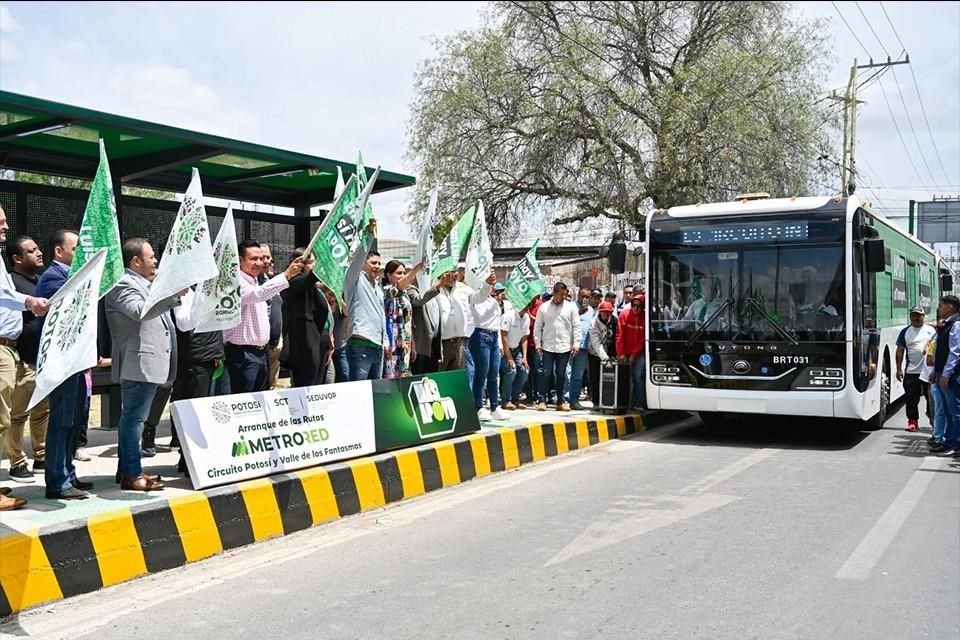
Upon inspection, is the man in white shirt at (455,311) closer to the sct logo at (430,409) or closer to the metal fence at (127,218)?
the sct logo at (430,409)

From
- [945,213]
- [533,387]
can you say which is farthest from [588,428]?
[945,213]

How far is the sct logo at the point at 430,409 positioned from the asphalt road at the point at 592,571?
27.5 inches

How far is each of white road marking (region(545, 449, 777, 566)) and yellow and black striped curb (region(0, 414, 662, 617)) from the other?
5.76 feet

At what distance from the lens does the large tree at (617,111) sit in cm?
2347

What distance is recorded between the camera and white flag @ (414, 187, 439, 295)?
27.1 ft

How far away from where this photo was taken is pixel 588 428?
35.9 ft

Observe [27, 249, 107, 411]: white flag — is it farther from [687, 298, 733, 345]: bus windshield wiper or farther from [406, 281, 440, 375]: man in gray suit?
[687, 298, 733, 345]: bus windshield wiper

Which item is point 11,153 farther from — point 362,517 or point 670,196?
point 670,196

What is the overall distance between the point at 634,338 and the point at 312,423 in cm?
605

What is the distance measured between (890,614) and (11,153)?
356 inches

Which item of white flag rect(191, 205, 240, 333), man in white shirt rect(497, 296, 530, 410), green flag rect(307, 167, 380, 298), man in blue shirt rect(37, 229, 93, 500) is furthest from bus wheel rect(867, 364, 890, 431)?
man in blue shirt rect(37, 229, 93, 500)

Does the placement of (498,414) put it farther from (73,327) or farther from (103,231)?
(73,327)

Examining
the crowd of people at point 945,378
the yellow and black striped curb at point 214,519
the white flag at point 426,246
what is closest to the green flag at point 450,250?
the white flag at point 426,246

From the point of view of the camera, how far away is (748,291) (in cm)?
1045
